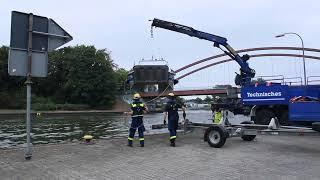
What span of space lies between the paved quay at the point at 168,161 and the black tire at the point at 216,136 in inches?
9.9

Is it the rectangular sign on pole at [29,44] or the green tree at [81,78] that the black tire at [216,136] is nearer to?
the rectangular sign on pole at [29,44]

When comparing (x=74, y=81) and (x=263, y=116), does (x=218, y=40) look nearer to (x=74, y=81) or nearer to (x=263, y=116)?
(x=263, y=116)

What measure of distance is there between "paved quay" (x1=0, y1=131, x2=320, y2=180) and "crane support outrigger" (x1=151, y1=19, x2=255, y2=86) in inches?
493

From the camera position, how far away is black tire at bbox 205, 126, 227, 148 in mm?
13070

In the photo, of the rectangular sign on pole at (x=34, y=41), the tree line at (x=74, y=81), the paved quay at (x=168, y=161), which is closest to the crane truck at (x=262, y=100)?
the paved quay at (x=168, y=161)

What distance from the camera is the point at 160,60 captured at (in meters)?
45.4

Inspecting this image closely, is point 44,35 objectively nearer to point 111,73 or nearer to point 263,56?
point 111,73

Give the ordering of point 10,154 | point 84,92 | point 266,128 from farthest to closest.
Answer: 1. point 84,92
2. point 266,128
3. point 10,154

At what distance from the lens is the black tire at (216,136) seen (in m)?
13.1

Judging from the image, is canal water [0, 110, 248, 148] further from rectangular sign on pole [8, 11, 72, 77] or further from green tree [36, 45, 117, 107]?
green tree [36, 45, 117, 107]

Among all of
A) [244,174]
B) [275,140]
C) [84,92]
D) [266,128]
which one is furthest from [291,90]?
[84,92]

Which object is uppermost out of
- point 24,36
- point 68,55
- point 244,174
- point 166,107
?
point 68,55

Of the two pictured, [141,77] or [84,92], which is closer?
[141,77]

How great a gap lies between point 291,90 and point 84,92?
7926 cm
